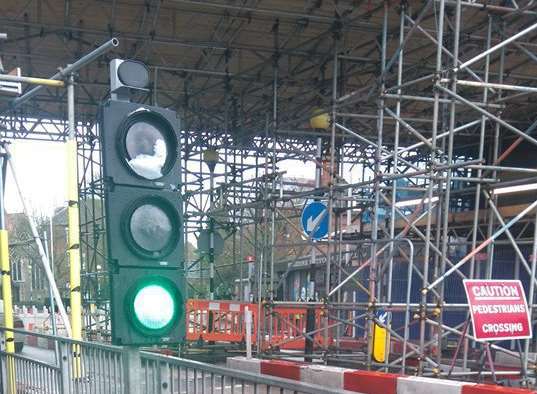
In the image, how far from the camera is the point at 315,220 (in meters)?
11.5

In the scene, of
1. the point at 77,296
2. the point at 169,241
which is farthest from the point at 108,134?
the point at 77,296

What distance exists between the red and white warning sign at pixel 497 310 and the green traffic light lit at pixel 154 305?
416cm

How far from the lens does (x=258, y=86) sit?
51.3 feet

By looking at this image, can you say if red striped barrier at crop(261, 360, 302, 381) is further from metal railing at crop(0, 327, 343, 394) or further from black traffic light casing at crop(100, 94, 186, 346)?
black traffic light casing at crop(100, 94, 186, 346)

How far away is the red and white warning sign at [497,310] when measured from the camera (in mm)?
6750

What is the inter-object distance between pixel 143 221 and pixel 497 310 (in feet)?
16.1

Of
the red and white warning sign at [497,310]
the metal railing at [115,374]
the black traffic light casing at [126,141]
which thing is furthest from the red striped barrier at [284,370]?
the black traffic light casing at [126,141]

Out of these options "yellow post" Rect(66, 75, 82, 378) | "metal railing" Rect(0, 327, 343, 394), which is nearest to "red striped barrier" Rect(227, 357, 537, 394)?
"metal railing" Rect(0, 327, 343, 394)

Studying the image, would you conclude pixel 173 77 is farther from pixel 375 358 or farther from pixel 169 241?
pixel 169 241

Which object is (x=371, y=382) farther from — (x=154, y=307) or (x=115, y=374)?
(x=154, y=307)

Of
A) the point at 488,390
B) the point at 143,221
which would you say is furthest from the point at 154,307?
the point at 488,390

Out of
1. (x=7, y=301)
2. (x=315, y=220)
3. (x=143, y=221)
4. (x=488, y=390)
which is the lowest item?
(x=488, y=390)

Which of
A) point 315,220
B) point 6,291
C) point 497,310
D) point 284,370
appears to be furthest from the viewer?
point 315,220

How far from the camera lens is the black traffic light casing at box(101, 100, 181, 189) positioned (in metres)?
3.54
